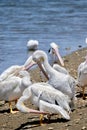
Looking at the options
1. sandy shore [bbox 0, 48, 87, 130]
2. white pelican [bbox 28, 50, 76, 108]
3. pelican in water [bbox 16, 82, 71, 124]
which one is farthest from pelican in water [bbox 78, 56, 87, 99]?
pelican in water [bbox 16, 82, 71, 124]

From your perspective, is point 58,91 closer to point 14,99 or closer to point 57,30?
point 14,99

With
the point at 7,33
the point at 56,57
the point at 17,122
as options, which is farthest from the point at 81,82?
the point at 7,33

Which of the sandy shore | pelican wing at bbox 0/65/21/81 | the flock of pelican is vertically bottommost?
the sandy shore

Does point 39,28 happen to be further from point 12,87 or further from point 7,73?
point 12,87

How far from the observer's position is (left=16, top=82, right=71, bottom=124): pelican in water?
9.89 meters

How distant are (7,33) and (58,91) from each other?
49.4ft

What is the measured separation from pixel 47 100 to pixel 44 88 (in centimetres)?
30

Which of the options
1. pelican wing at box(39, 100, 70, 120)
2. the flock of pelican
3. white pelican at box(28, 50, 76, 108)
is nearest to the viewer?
pelican wing at box(39, 100, 70, 120)

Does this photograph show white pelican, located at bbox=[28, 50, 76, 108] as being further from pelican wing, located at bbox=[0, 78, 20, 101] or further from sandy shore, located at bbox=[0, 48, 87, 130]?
pelican wing, located at bbox=[0, 78, 20, 101]

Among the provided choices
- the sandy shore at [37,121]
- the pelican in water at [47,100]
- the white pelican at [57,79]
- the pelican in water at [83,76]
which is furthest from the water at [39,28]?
the pelican in water at [47,100]

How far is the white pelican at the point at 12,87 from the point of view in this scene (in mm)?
11344

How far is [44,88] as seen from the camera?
10234 mm

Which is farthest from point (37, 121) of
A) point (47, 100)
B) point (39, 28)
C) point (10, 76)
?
point (39, 28)

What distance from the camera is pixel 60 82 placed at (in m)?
10.8
